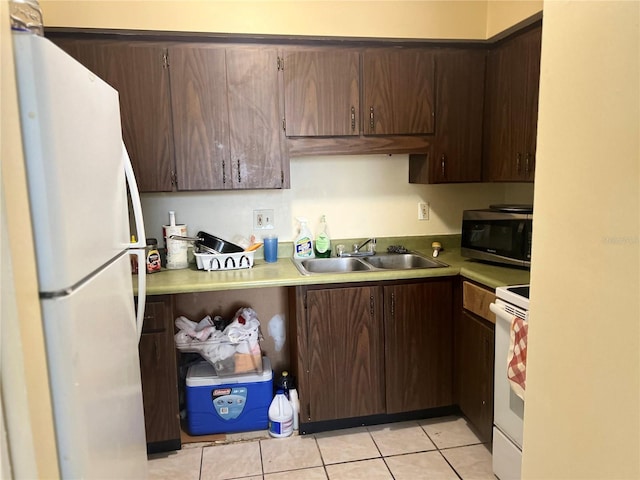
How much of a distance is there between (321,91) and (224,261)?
1033 mm

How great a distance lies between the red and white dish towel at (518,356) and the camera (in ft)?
5.37

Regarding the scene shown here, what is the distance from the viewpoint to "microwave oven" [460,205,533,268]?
2.19 m

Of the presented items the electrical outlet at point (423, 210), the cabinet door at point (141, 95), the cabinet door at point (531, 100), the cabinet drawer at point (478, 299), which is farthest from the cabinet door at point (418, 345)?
the cabinet door at point (141, 95)

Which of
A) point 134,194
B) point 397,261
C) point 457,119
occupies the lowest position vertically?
point 397,261

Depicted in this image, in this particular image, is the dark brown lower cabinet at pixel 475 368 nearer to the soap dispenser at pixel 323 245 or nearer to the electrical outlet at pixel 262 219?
the soap dispenser at pixel 323 245

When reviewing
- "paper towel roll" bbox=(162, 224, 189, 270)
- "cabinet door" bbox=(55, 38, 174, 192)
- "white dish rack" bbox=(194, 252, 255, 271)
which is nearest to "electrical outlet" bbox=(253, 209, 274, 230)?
"white dish rack" bbox=(194, 252, 255, 271)

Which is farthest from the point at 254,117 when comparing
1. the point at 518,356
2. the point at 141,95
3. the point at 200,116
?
the point at 518,356

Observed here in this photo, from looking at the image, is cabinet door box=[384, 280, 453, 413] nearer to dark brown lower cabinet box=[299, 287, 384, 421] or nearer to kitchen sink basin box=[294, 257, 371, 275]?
dark brown lower cabinet box=[299, 287, 384, 421]

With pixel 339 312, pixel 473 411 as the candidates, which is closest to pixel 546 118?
pixel 339 312

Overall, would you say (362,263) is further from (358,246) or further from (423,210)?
(423,210)

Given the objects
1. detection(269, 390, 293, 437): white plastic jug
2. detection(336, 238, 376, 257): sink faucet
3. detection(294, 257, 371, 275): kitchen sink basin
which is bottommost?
detection(269, 390, 293, 437): white plastic jug

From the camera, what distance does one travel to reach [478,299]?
2172 mm

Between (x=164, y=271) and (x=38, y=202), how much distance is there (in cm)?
162

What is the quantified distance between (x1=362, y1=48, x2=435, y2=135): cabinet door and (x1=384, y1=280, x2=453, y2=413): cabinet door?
0.88 metres
